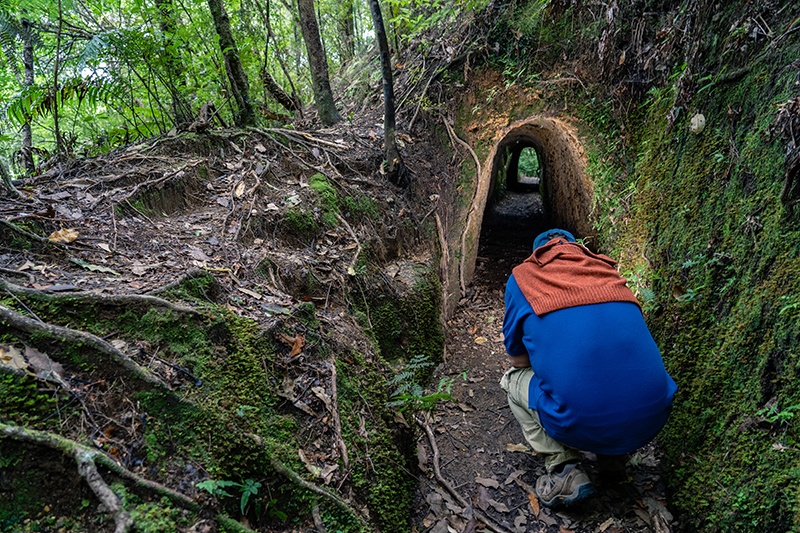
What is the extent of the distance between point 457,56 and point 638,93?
3119 mm

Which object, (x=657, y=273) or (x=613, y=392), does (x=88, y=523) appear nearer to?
(x=613, y=392)

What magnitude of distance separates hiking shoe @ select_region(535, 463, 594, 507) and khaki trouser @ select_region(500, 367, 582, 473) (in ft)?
0.28

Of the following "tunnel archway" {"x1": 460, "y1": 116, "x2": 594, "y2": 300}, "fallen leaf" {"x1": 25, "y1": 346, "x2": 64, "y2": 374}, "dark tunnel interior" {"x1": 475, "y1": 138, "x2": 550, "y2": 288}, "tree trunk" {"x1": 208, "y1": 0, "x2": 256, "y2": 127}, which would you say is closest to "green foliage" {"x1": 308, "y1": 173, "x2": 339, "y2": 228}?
"tree trunk" {"x1": 208, "y1": 0, "x2": 256, "y2": 127}

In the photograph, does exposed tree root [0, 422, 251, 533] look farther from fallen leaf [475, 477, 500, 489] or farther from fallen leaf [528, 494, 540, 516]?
fallen leaf [528, 494, 540, 516]

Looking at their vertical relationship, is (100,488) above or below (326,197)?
below

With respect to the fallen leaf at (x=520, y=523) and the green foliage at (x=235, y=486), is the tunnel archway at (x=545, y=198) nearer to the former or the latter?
the fallen leaf at (x=520, y=523)

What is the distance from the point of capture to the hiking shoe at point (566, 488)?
123 inches

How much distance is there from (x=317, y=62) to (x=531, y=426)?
5719 millimetres

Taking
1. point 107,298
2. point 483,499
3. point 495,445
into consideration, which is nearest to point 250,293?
point 107,298

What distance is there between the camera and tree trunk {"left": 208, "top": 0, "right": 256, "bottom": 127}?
517 cm

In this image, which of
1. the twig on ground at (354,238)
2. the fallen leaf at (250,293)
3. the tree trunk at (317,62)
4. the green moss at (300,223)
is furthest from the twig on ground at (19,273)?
the tree trunk at (317,62)

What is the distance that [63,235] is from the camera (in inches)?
109

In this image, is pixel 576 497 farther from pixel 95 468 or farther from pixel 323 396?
pixel 95 468

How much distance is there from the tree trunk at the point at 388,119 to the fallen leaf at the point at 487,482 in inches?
158
